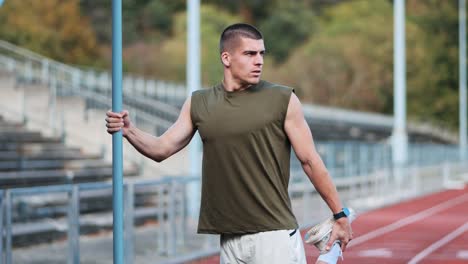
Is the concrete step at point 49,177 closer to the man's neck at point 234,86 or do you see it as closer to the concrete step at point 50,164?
the concrete step at point 50,164

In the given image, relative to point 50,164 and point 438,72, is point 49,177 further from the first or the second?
point 438,72

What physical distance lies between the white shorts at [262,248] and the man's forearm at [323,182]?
264 mm

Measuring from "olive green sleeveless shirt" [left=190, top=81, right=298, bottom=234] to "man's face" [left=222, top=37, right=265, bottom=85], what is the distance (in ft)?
0.29

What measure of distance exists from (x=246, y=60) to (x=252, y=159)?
0.50 metres

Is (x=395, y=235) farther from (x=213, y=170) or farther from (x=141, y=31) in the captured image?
(x=141, y=31)

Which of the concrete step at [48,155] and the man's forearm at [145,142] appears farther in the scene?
the concrete step at [48,155]

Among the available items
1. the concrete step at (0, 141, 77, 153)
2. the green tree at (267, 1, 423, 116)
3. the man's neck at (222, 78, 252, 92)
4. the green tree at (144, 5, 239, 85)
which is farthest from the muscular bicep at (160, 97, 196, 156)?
the green tree at (267, 1, 423, 116)

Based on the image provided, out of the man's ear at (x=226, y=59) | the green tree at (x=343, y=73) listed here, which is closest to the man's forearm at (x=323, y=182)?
the man's ear at (x=226, y=59)

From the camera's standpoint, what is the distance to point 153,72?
329ft

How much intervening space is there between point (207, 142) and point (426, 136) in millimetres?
77722

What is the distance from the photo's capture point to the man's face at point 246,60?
666 centimetres

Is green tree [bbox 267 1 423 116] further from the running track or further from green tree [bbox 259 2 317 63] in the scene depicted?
the running track

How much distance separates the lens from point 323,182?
670cm

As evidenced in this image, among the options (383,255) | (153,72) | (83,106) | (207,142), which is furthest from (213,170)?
(153,72)
